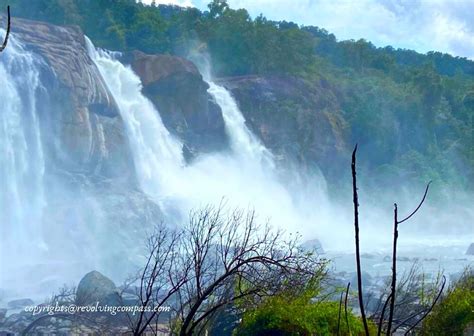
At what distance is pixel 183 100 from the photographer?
116 feet

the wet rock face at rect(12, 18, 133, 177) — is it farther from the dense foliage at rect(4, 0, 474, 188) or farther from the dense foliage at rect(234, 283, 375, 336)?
the dense foliage at rect(234, 283, 375, 336)

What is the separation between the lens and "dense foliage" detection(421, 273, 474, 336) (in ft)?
21.6

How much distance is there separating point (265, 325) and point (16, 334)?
8398mm

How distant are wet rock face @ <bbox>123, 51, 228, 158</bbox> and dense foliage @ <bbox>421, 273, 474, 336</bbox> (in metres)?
27.6

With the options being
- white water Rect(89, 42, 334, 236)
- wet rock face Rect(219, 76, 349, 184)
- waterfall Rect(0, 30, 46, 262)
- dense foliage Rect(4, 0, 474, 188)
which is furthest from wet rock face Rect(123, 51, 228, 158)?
waterfall Rect(0, 30, 46, 262)

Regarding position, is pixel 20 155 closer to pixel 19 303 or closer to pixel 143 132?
pixel 143 132

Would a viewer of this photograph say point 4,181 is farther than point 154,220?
No

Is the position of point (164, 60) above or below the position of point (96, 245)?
above

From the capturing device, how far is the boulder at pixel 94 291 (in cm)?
1312

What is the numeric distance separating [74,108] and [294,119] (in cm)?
1616

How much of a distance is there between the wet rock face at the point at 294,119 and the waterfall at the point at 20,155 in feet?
48.2

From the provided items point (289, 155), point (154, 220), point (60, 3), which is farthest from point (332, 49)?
point (154, 220)

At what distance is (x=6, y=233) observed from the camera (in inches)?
968

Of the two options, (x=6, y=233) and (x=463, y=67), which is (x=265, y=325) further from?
(x=463, y=67)
